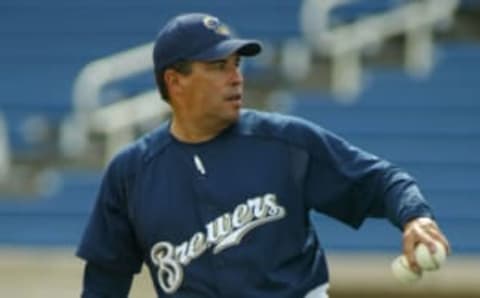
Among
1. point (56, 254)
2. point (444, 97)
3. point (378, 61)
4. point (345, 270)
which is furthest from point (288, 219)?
point (378, 61)

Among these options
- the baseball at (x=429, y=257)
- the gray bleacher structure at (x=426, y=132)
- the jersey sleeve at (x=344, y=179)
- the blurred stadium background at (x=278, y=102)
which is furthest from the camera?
the gray bleacher structure at (x=426, y=132)

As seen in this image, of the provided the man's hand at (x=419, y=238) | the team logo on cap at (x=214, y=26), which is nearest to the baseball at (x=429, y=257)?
the man's hand at (x=419, y=238)

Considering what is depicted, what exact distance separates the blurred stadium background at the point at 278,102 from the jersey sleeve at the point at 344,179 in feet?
12.9

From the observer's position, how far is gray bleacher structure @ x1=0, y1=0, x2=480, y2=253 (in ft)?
30.0

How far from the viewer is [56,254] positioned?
29.5 ft

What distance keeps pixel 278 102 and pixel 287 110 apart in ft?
0.59

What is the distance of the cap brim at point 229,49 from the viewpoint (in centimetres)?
417

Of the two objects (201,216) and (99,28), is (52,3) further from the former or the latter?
(201,216)

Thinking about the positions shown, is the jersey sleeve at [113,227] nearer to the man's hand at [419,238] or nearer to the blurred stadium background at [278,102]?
the man's hand at [419,238]

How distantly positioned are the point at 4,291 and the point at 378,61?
10.2ft

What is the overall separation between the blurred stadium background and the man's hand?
430 cm

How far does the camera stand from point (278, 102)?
10.1 m

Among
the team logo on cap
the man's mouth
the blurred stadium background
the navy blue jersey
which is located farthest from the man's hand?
the blurred stadium background

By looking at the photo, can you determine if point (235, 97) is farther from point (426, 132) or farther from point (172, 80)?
point (426, 132)
